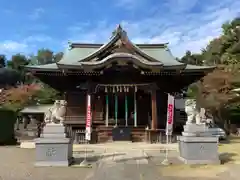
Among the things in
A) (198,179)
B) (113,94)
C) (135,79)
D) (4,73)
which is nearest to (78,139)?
(113,94)

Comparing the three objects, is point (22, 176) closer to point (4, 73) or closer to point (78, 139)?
point (78, 139)

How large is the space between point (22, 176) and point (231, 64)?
27.4 m

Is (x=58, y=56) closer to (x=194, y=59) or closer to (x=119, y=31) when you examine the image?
(x=194, y=59)

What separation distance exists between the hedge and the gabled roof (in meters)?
3.78

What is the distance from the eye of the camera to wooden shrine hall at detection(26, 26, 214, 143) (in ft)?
60.2

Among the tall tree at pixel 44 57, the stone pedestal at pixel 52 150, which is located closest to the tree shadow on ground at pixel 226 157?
the stone pedestal at pixel 52 150

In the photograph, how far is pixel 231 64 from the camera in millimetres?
31000

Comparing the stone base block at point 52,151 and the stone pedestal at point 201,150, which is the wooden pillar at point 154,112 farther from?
the stone base block at point 52,151

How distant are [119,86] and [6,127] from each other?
26.1 feet

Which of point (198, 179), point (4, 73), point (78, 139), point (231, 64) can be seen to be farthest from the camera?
point (4, 73)

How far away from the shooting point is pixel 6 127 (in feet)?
64.3

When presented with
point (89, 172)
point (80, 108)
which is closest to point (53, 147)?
point (89, 172)

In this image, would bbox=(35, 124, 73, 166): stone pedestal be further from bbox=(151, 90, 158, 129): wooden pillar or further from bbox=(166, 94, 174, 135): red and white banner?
bbox=(151, 90, 158, 129): wooden pillar

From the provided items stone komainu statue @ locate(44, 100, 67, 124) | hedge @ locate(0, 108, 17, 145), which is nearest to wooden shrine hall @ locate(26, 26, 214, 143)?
hedge @ locate(0, 108, 17, 145)
